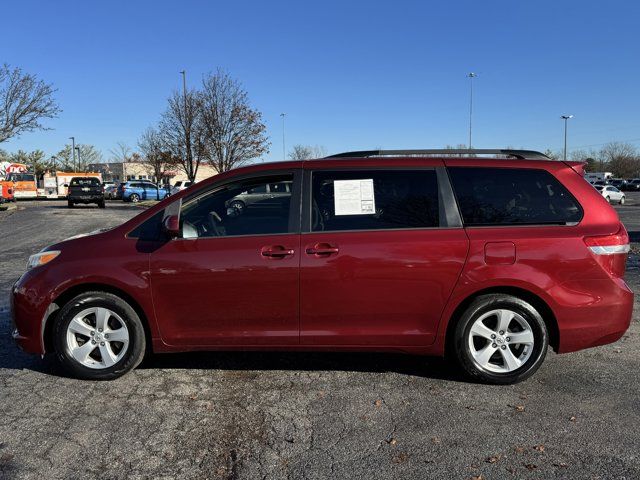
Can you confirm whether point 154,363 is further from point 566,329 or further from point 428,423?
point 566,329

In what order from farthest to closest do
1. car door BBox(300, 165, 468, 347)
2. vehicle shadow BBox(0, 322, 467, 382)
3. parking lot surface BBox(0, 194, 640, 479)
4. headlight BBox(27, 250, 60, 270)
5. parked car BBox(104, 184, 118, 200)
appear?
parked car BBox(104, 184, 118, 200) → vehicle shadow BBox(0, 322, 467, 382) → headlight BBox(27, 250, 60, 270) → car door BBox(300, 165, 468, 347) → parking lot surface BBox(0, 194, 640, 479)

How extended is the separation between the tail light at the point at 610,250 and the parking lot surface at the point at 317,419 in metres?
0.95

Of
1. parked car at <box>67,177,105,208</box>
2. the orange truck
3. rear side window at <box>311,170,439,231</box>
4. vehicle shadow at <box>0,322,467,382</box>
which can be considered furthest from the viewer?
the orange truck

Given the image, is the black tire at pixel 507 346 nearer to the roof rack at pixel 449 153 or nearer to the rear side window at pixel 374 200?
the rear side window at pixel 374 200

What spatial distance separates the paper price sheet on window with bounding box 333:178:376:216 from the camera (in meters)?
4.07

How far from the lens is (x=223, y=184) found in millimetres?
4223

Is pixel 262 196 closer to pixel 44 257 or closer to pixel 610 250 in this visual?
pixel 44 257

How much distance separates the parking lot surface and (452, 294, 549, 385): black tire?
0.13m

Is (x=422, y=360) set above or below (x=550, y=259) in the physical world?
below

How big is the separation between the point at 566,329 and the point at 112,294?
3554 millimetres

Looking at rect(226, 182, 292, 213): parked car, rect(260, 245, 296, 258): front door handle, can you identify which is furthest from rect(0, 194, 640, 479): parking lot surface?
rect(226, 182, 292, 213): parked car

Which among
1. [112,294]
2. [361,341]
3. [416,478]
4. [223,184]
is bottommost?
[416,478]

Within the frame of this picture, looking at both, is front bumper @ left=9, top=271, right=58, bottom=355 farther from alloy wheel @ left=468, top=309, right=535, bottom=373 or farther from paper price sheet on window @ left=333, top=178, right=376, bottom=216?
alloy wheel @ left=468, top=309, right=535, bottom=373

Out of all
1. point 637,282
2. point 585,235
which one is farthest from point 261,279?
point 637,282
